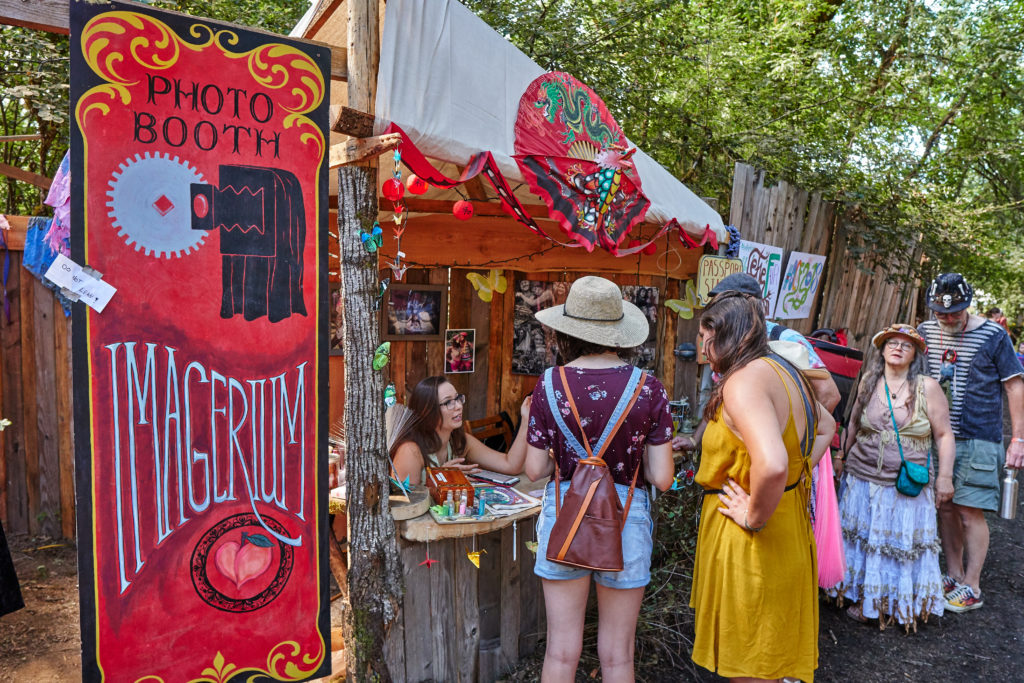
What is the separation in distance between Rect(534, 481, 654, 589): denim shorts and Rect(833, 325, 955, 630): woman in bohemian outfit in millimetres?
2212

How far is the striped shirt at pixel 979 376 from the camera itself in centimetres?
429

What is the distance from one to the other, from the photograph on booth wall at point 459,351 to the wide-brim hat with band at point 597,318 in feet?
7.10

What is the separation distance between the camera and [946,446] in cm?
388

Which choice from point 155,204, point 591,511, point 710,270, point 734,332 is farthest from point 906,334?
point 155,204

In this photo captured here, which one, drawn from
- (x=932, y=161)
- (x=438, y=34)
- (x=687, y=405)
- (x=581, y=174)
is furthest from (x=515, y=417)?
(x=932, y=161)

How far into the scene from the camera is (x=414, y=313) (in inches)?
182

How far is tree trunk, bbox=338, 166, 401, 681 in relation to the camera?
2.59 meters

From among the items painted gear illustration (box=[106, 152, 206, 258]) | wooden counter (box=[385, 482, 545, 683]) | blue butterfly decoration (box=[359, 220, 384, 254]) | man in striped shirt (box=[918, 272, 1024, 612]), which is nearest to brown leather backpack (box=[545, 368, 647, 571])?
wooden counter (box=[385, 482, 545, 683])

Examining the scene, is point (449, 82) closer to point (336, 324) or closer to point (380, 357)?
point (380, 357)

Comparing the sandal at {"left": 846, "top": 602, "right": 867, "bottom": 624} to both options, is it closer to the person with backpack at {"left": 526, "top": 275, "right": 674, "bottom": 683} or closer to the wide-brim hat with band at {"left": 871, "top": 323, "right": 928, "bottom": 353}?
the wide-brim hat with band at {"left": 871, "top": 323, "right": 928, "bottom": 353}

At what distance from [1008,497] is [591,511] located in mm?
3422

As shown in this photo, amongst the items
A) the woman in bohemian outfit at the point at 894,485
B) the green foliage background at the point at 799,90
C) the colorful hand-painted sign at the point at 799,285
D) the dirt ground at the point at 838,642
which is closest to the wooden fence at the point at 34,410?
the dirt ground at the point at 838,642

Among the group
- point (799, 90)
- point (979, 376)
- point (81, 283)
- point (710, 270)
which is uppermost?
point (799, 90)

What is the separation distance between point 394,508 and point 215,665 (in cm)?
83
